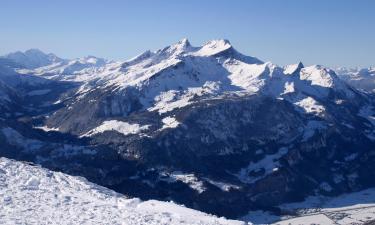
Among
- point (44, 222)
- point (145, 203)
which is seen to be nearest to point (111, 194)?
point (145, 203)

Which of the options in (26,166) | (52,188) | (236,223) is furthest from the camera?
(26,166)

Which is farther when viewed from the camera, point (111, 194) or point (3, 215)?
point (111, 194)

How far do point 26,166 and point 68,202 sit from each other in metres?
16.9

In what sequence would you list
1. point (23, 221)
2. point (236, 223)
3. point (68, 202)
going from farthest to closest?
point (68, 202) < point (236, 223) < point (23, 221)

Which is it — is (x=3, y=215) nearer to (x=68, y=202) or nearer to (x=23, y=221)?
(x=23, y=221)

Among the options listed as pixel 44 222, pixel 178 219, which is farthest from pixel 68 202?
pixel 178 219

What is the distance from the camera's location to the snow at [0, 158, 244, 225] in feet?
176

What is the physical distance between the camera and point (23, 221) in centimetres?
5153

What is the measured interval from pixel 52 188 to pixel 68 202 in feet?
19.8

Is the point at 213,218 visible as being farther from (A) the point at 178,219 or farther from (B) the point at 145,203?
(B) the point at 145,203

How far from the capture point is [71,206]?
191ft

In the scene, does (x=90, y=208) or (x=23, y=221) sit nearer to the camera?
(x=23, y=221)

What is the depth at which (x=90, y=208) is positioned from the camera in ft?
189

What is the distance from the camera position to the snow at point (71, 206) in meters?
53.7
